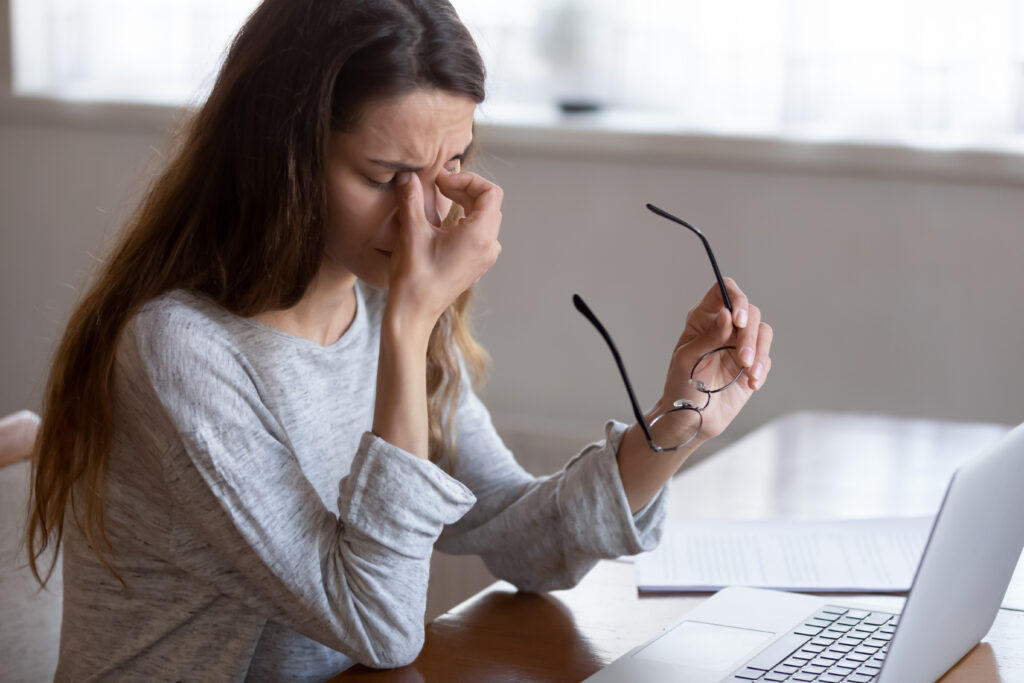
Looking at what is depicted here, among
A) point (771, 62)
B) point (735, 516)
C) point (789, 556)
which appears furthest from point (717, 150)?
point (789, 556)

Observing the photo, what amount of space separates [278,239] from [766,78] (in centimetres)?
153

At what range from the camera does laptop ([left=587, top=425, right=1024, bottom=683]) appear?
0.75 meters

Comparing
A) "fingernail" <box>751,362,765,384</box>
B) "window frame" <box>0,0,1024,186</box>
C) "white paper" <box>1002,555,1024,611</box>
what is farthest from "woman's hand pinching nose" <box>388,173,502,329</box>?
"window frame" <box>0,0,1024,186</box>

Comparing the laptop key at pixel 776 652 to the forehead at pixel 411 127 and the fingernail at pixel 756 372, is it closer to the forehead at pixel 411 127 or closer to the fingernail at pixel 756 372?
the fingernail at pixel 756 372

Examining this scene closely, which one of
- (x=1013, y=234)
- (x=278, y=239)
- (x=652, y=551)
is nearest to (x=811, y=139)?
(x=1013, y=234)

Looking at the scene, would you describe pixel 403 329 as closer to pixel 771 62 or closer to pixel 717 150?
pixel 717 150

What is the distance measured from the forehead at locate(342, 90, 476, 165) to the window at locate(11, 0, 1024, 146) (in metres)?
1.07

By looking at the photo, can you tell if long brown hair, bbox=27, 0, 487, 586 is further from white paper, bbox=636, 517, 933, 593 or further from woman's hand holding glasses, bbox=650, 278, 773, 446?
white paper, bbox=636, 517, 933, 593

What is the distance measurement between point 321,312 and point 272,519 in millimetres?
279

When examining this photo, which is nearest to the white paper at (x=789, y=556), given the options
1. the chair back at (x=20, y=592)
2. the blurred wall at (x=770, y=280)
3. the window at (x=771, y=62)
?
the chair back at (x=20, y=592)

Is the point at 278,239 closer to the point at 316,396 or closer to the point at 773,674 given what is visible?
the point at 316,396

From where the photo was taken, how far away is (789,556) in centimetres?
121

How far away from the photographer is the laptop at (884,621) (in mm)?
754

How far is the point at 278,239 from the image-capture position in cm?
102
